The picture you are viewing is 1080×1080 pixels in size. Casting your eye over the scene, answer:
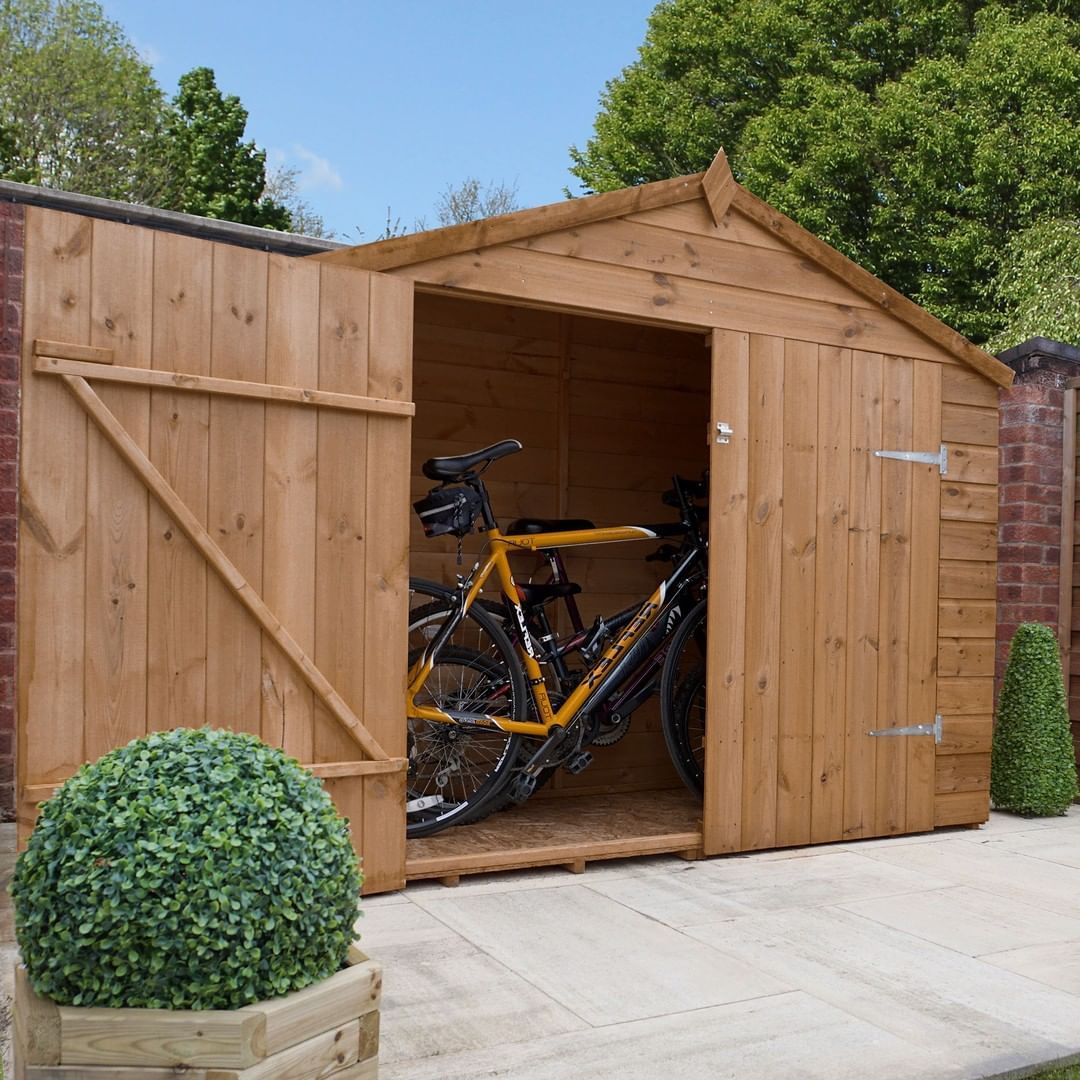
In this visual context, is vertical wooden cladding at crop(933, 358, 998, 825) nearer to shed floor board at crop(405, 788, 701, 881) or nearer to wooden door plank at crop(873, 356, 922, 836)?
wooden door plank at crop(873, 356, 922, 836)

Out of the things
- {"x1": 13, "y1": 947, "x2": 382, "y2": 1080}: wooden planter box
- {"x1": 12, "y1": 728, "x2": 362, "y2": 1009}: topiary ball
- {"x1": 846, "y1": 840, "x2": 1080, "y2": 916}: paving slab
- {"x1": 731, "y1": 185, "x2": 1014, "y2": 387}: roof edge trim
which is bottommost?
{"x1": 846, "y1": 840, "x2": 1080, "y2": 916}: paving slab

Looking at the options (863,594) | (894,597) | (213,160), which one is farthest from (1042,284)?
(213,160)

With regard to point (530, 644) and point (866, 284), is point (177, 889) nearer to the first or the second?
point (530, 644)

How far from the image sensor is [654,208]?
4.03m

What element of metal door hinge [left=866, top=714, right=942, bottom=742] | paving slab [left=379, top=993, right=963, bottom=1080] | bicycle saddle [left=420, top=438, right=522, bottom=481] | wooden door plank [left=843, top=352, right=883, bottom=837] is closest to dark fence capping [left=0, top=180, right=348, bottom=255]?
bicycle saddle [left=420, top=438, right=522, bottom=481]

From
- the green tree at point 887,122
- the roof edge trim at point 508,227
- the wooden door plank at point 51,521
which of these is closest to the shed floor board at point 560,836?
the wooden door plank at point 51,521

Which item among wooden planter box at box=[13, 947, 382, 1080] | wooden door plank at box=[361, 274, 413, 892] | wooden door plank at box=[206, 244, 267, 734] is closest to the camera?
wooden planter box at box=[13, 947, 382, 1080]

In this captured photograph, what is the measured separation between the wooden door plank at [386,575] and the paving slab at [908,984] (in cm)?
93

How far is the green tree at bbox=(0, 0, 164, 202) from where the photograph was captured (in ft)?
74.0

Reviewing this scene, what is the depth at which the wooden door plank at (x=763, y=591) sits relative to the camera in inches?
166

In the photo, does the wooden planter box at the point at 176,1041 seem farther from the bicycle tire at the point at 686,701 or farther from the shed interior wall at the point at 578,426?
the shed interior wall at the point at 578,426

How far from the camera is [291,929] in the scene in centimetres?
191

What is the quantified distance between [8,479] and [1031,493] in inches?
170

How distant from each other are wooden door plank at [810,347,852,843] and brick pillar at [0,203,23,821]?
9.50 ft
